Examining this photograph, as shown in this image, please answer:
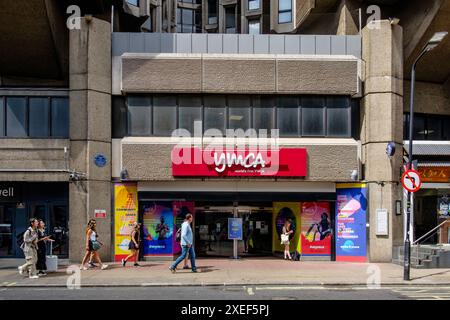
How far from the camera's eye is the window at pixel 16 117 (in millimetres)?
18781

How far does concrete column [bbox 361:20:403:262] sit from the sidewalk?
4.99ft

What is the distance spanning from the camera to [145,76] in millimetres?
18469

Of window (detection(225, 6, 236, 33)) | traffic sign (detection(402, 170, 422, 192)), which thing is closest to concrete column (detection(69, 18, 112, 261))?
traffic sign (detection(402, 170, 422, 192))

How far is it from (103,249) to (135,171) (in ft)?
10.7

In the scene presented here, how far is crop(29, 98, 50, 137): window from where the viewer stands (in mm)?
18812

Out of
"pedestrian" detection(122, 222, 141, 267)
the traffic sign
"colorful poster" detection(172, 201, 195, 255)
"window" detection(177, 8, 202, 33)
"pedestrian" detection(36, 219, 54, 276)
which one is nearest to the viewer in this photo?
the traffic sign

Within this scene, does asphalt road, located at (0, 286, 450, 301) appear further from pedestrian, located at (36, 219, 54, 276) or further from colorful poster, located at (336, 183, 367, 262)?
colorful poster, located at (336, 183, 367, 262)

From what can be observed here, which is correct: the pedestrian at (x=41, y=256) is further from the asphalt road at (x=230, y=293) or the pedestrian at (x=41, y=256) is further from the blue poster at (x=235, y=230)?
the blue poster at (x=235, y=230)

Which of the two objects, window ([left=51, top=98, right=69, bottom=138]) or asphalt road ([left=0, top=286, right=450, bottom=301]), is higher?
window ([left=51, top=98, right=69, bottom=138])

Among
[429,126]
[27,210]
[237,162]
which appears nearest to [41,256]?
[27,210]

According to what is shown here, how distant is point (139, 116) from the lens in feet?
61.4
